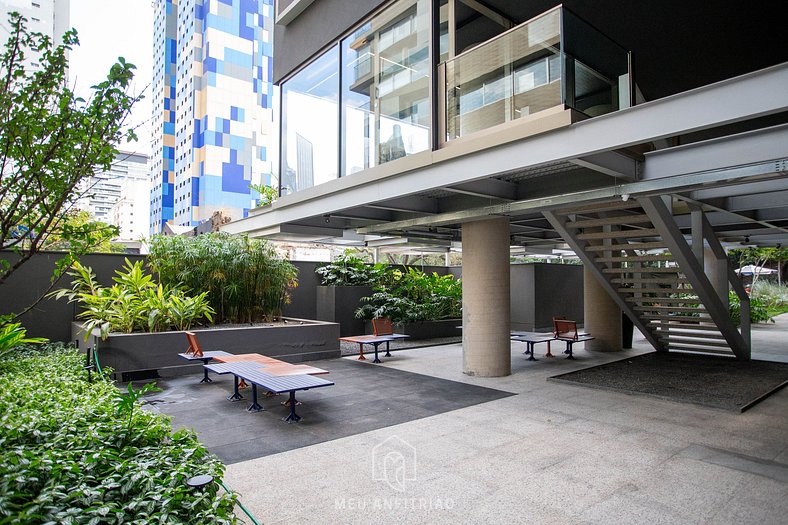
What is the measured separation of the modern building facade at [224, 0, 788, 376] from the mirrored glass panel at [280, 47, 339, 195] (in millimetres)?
40

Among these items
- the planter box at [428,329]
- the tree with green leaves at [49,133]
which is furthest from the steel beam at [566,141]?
the planter box at [428,329]

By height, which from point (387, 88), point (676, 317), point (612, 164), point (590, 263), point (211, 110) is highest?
point (211, 110)

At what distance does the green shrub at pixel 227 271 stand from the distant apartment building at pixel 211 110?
138ft

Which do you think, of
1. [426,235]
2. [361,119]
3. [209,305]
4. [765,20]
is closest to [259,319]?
[209,305]

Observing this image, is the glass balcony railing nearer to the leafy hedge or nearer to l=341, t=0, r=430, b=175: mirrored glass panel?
l=341, t=0, r=430, b=175: mirrored glass panel

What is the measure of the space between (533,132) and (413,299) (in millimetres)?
9541

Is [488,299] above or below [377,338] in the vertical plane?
above

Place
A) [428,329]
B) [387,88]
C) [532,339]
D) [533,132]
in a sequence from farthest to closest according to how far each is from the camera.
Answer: [428,329] → [532,339] → [387,88] → [533,132]

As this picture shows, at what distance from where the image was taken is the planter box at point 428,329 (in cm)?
1362

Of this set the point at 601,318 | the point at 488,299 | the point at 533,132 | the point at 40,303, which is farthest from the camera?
the point at 601,318

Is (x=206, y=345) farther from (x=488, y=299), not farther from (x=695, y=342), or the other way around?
(x=695, y=342)

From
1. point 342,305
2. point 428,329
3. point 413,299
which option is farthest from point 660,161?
point 342,305

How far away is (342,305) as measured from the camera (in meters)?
13.9

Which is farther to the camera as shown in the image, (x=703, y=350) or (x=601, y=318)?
(x=601, y=318)
